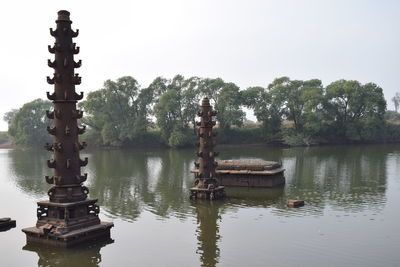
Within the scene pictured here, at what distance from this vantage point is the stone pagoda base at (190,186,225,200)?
35.2m

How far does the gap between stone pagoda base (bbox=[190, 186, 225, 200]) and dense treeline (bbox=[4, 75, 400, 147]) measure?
72.4 metres

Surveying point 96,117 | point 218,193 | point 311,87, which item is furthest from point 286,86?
point 218,193

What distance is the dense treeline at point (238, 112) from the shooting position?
110 m

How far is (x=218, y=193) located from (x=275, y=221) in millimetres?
8480

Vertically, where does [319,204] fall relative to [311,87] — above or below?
below

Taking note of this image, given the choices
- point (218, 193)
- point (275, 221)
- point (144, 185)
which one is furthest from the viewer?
point (144, 185)

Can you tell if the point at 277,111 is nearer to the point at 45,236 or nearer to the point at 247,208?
the point at 247,208

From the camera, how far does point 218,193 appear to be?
3591 centimetres

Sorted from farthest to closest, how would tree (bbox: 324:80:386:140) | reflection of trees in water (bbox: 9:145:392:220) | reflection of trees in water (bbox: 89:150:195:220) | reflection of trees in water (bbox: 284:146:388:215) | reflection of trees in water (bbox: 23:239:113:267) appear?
tree (bbox: 324:80:386:140)
reflection of trees in water (bbox: 284:146:388:215)
reflection of trees in water (bbox: 9:145:392:220)
reflection of trees in water (bbox: 89:150:195:220)
reflection of trees in water (bbox: 23:239:113:267)

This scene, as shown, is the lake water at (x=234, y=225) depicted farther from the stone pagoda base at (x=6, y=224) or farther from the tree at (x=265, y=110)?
the tree at (x=265, y=110)

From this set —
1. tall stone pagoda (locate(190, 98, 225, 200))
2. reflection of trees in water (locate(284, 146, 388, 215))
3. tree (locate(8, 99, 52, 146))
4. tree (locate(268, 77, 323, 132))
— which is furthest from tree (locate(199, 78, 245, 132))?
tall stone pagoda (locate(190, 98, 225, 200))

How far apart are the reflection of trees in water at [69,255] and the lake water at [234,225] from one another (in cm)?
4

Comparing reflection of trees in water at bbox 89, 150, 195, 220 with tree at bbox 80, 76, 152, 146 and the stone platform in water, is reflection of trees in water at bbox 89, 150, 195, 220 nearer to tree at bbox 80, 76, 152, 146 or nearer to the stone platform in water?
the stone platform in water

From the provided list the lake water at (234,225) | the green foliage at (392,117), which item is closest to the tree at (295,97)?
the green foliage at (392,117)
